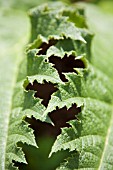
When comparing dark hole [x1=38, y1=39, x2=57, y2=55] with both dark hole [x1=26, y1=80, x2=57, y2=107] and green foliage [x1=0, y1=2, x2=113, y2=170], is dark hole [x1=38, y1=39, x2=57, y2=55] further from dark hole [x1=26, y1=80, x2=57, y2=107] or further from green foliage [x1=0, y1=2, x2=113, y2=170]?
dark hole [x1=26, y1=80, x2=57, y2=107]

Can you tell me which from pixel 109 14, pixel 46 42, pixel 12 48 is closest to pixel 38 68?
pixel 46 42

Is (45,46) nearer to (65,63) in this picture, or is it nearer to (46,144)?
(65,63)

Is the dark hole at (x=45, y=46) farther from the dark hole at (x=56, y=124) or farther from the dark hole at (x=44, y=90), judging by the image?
the dark hole at (x=56, y=124)

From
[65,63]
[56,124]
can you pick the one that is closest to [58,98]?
[56,124]

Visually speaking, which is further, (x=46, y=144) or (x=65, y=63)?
(x=65, y=63)

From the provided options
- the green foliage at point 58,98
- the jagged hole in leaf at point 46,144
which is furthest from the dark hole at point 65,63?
the jagged hole in leaf at point 46,144

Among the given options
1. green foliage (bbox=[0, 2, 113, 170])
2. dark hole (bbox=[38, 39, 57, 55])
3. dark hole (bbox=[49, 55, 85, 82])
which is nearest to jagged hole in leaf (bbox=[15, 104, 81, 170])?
green foliage (bbox=[0, 2, 113, 170])
